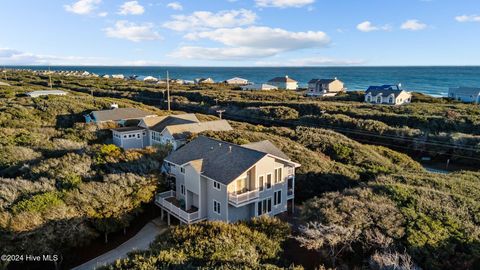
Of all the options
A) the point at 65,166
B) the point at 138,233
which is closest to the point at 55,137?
the point at 65,166

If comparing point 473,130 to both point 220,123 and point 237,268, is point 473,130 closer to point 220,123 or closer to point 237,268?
point 220,123

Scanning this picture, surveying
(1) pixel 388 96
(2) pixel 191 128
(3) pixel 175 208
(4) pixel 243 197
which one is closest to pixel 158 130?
(2) pixel 191 128

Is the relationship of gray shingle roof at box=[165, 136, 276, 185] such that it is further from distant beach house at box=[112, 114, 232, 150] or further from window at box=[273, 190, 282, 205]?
distant beach house at box=[112, 114, 232, 150]

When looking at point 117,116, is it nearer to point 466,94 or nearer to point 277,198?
point 277,198

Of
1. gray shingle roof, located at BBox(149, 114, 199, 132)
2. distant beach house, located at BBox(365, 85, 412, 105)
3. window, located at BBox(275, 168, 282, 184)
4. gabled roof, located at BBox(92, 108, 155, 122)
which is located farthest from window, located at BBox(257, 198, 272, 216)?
distant beach house, located at BBox(365, 85, 412, 105)

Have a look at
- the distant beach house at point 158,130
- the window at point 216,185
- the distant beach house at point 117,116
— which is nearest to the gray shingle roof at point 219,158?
the window at point 216,185

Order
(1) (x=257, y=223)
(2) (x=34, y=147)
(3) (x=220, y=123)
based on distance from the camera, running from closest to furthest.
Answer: (1) (x=257, y=223) < (2) (x=34, y=147) < (3) (x=220, y=123)
